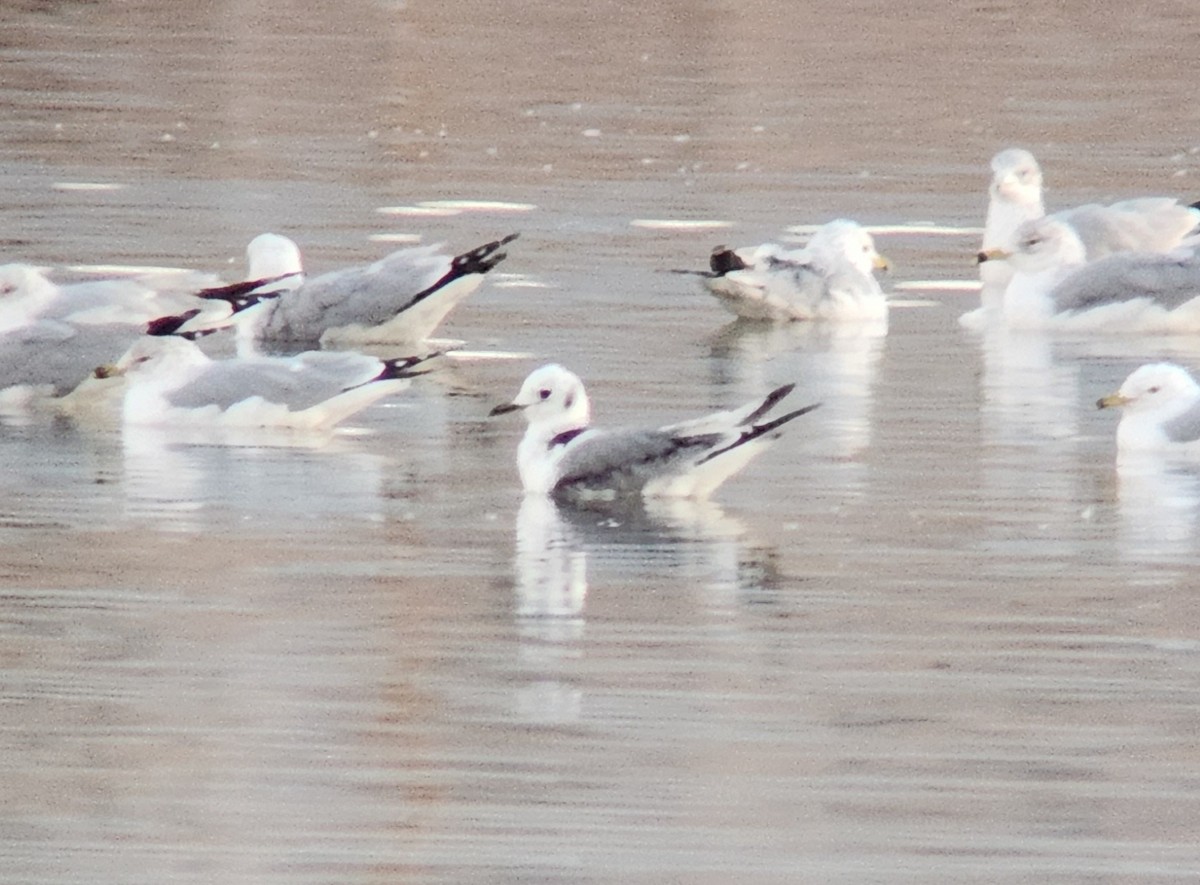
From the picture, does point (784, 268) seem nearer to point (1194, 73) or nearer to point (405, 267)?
point (405, 267)

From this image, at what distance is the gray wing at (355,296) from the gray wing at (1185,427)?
13.2 feet

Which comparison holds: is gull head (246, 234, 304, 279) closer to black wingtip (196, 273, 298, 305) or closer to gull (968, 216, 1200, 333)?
black wingtip (196, 273, 298, 305)

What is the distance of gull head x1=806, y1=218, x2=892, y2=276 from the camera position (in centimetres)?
1653

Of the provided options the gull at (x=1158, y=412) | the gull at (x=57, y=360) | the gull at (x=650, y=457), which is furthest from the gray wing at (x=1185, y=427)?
the gull at (x=57, y=360)

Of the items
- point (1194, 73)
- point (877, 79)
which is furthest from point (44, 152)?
point (1194, 73)

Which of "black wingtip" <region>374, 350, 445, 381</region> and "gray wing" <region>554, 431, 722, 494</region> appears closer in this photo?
"gray wing" <region>554, 431, 722, 494</region>

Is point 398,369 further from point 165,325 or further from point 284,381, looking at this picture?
point 165,325

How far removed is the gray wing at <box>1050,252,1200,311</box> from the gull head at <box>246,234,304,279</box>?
3.56 meters

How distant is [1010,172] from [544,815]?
1196cm

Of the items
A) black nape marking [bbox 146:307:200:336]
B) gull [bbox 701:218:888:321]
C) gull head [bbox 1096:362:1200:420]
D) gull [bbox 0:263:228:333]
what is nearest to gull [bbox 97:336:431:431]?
black nape marking [bbox 146:307:200:336]

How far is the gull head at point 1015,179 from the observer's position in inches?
745

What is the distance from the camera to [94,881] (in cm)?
696

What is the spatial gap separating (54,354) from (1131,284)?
5.34 meters

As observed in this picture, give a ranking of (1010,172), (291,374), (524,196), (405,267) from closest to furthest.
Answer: (291,374) < (405,267) < (1010,172) < (524,196)
